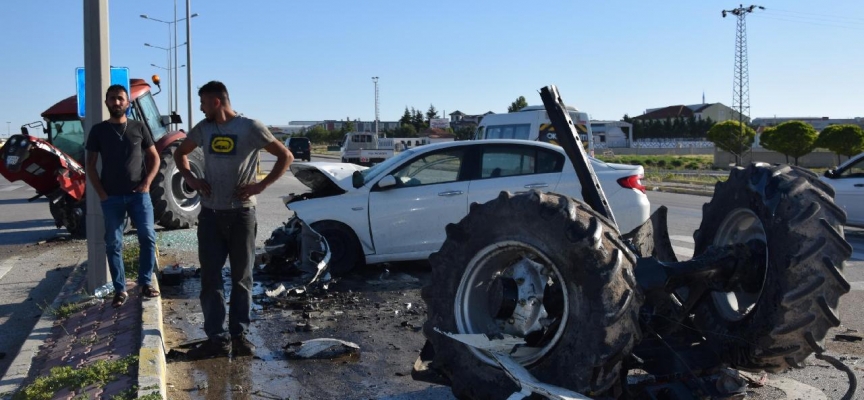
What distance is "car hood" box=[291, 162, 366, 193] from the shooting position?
8.88 metres

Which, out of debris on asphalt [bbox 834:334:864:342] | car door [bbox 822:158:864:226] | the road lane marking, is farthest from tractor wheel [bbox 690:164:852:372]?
car door [bbox 822:158:864:226]

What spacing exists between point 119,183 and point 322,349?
7.84ft

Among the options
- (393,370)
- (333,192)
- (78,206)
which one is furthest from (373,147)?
(393,370)

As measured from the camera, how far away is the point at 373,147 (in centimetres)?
4469

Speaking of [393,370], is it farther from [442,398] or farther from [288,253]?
[288,253]

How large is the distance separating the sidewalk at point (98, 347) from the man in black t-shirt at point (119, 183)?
31 centimetres

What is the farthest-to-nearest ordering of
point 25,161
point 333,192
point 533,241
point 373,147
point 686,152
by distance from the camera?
point 686,152 → point 373,147 → point 25,161 → point 333,192 → point 533,241

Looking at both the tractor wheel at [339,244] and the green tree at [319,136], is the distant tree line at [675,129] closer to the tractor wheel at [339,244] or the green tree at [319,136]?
the green tree at [319,136]

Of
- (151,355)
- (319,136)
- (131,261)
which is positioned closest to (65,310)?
(151,355)

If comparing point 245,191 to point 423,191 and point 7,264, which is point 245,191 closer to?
point 423,191

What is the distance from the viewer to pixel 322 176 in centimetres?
898

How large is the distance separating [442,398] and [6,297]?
5.70 m

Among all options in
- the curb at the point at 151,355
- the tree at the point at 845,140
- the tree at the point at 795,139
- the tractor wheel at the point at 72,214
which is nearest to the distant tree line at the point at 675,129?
the tree at the point at 795,139

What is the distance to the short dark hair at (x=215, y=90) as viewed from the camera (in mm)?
5621
